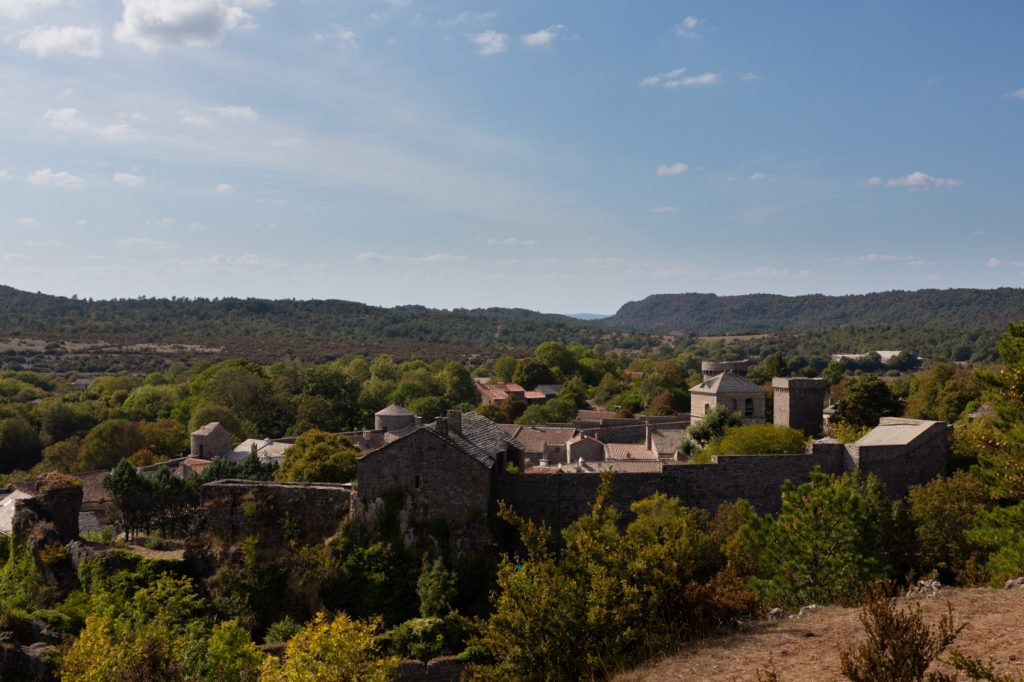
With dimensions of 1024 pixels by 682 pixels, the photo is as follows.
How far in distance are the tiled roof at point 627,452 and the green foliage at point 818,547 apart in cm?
1872

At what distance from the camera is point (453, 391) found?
272 feet

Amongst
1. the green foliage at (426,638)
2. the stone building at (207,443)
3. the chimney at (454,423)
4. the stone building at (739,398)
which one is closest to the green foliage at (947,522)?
the green foliage at (426,638)

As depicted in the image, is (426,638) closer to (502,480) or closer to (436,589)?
(436,589)

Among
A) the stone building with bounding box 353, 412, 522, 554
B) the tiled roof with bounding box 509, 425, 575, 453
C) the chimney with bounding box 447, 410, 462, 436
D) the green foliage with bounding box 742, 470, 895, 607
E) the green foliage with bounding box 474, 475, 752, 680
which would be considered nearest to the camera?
the green foliage with bounding box 474, 475, 752, 680

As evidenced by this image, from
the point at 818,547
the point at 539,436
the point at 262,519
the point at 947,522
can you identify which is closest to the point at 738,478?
the point at 947,522

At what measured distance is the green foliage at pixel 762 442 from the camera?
101ft

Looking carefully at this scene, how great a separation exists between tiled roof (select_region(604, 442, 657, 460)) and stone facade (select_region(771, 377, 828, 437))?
7.34m

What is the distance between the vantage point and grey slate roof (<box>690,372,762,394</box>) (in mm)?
41406

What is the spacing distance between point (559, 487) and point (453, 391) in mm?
58033

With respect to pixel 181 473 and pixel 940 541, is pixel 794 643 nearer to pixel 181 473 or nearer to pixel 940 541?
pixel 940 541

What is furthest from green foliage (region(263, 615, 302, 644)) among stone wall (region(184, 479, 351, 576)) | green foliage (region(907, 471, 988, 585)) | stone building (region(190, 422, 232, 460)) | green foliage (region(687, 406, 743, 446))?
stone building (region(190, 422, 232, 460))

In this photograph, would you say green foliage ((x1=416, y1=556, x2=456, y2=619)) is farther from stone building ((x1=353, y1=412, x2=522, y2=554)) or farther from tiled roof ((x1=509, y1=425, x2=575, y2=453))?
tiled roof ((x1=509, y1=425, x2=575, y2=453))

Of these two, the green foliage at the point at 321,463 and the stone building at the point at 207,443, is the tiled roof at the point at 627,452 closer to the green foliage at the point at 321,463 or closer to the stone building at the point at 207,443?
the green foliage at the point at 321,463

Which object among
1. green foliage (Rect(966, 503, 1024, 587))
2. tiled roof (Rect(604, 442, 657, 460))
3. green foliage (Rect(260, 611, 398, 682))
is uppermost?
green foliage (Rect(966, 503, 1024, 587))
